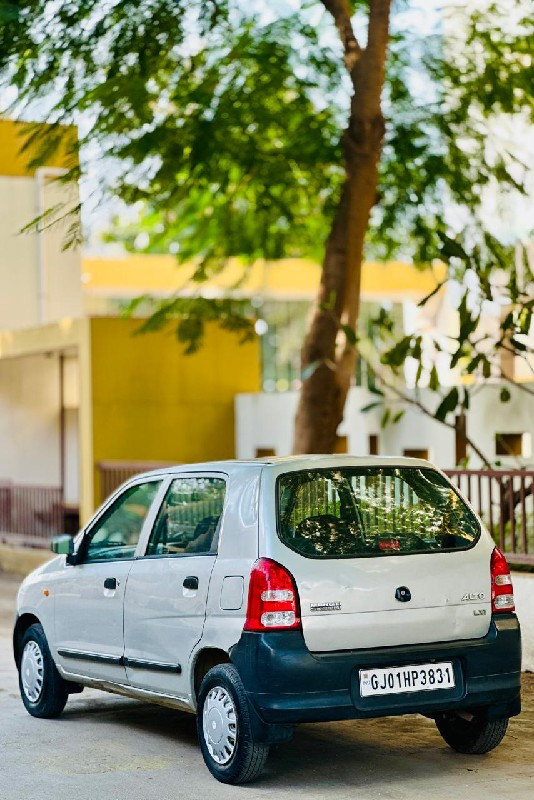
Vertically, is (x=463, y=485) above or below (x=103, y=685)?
above

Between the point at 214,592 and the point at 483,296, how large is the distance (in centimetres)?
605

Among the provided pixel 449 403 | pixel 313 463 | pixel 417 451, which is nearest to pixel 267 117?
pixel 417 451

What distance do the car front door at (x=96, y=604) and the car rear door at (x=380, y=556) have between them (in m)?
1.38

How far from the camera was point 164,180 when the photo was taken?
15484 mm

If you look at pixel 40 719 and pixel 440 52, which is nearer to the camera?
pixel 40 719

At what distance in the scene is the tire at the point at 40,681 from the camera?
31.0 feet

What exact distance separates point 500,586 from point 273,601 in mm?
1293

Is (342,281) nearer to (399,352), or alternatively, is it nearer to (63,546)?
(399,352)

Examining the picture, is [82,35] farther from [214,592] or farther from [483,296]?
[214,592]

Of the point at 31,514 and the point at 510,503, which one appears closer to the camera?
the point at 510,503

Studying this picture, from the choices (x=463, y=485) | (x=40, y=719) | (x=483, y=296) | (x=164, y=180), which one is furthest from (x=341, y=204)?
(x=40, y=719)

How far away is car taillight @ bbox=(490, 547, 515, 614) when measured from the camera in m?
7.70

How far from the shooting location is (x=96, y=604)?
29.1 feet

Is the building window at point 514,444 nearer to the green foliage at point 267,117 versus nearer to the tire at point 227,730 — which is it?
the green foliage at point 267,117
